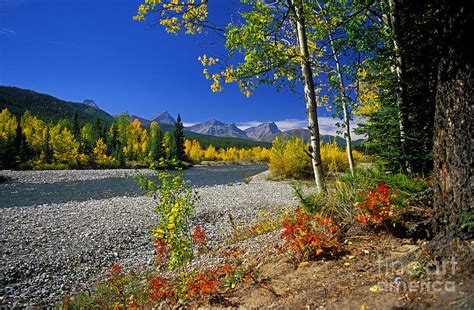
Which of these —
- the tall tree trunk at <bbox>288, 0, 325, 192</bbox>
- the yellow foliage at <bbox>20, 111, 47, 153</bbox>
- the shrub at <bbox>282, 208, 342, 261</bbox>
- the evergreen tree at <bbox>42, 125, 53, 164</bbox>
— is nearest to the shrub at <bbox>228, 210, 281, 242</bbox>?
the tall tree trunk at <bbox>288, 0, 325, 192</bbox>

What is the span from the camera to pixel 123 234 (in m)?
9.73

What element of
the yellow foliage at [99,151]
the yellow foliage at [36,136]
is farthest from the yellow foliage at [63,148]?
the yellow foliage at [99,151]

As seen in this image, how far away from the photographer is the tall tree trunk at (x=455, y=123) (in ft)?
8.52

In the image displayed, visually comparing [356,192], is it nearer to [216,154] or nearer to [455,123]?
[455,123]

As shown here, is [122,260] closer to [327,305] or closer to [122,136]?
[327,305]

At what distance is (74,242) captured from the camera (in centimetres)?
882

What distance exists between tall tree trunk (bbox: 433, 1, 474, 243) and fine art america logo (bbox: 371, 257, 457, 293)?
1.35 feet

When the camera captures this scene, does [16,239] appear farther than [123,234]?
No

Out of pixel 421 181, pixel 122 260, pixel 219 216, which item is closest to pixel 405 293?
pixel 421 181

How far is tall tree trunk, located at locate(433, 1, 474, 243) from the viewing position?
2.60 metres

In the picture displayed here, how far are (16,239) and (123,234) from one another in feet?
11.2

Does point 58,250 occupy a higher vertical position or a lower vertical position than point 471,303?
lower

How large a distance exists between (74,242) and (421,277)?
384 inches

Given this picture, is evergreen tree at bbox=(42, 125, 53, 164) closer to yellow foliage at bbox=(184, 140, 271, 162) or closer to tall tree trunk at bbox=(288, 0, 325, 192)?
yellow foliage at bbox=(184, 140, 271, 162)
